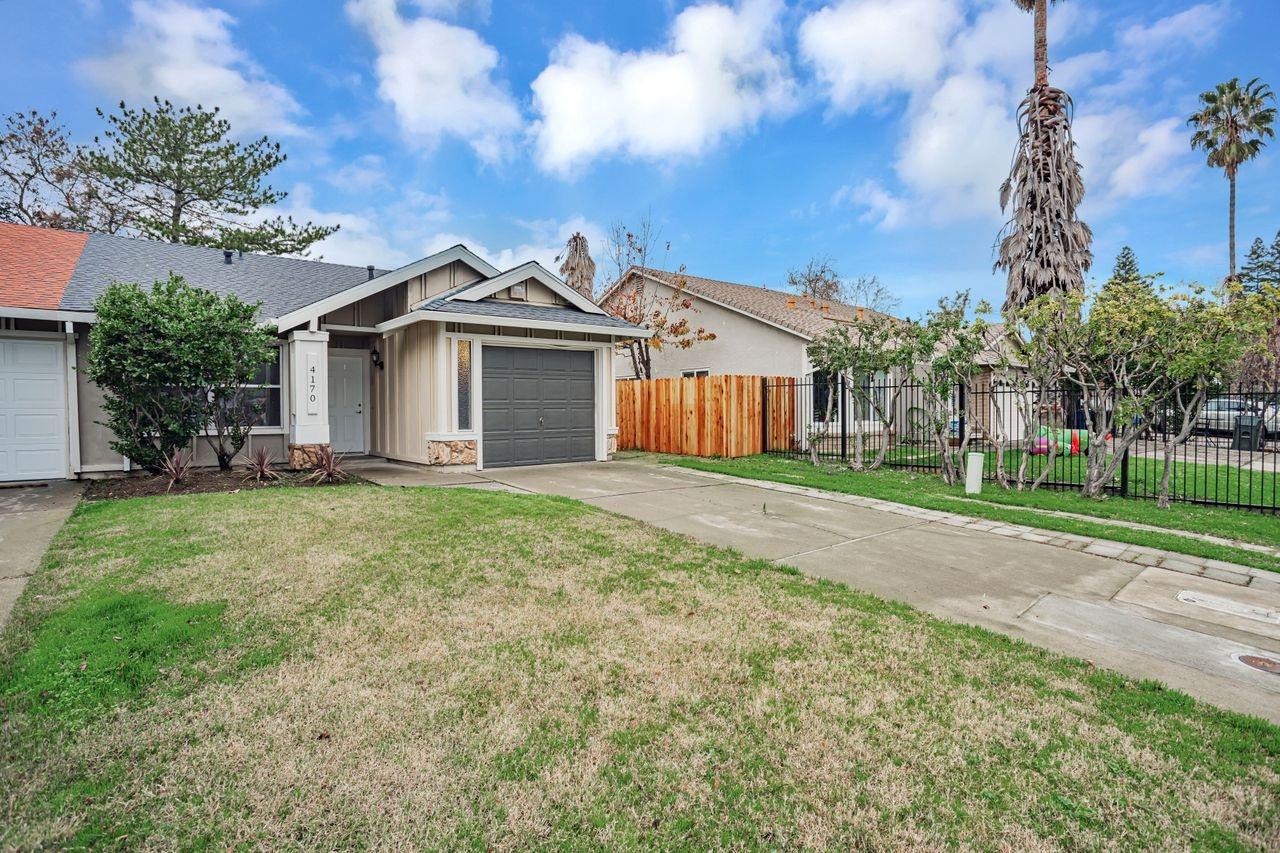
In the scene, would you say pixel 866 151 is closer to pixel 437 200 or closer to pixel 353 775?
pixel 437 200

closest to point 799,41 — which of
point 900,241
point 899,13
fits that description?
point 899,13

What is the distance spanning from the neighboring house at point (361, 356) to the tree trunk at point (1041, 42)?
13604 mm

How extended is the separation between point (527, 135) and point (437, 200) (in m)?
4.03

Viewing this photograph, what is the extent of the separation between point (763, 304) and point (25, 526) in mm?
17512

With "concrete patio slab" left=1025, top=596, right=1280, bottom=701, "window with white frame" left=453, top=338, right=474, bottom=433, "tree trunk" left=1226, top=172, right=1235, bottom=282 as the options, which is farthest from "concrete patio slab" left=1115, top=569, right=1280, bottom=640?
"tree trunk" left=1226, top=172, right=1235, bottom=282

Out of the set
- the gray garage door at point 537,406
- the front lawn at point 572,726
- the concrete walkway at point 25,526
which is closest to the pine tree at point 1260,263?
the gray garage door at point 537,406

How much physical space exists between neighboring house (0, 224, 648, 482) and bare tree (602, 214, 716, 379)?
5889 millimetres

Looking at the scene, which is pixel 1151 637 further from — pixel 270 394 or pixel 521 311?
pixel 270 394

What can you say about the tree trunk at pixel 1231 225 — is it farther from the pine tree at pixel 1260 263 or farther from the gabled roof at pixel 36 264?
the gabled roof at pixel 36 264

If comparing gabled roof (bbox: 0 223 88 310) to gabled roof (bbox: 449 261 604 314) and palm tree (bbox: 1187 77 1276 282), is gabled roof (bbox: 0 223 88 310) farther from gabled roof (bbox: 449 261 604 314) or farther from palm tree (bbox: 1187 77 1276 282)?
palm tree (bbox: 1187 77 1276 282)

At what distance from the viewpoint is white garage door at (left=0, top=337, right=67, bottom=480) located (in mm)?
9242

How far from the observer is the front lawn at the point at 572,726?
2.09 m

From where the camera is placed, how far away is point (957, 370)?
9.97 m

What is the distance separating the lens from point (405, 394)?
12.0 m
